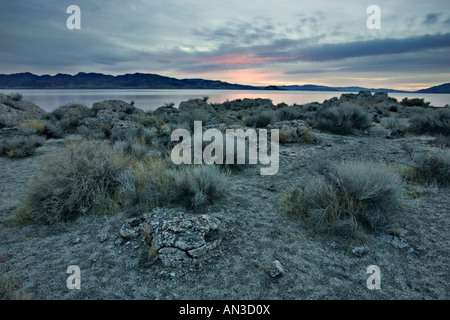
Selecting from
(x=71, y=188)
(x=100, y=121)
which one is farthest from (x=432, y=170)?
(x=100, y=121)

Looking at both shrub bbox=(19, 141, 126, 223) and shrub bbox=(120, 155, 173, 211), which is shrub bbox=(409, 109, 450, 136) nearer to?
shrub bbox=(120, 155, 173, 211)

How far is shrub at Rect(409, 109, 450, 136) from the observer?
898 cm

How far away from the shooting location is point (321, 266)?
8.45 ft

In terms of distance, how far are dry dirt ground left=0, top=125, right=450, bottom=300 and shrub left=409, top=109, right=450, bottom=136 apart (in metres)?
6.80

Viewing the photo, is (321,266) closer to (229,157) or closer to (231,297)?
(231,297)

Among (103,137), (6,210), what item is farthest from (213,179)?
(103,137)

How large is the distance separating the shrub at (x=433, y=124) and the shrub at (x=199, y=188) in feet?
31.3

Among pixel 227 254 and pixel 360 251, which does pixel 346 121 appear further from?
pixel 227 254

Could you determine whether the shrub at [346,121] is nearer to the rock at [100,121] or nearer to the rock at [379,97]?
the rock at [100,121]

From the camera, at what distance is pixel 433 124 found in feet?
30.4

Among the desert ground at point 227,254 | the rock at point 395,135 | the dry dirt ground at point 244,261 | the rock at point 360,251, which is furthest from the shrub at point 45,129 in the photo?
the rock at point 395,135

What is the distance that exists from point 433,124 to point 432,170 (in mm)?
6254

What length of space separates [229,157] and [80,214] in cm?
336

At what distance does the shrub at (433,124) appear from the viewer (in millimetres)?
8977
